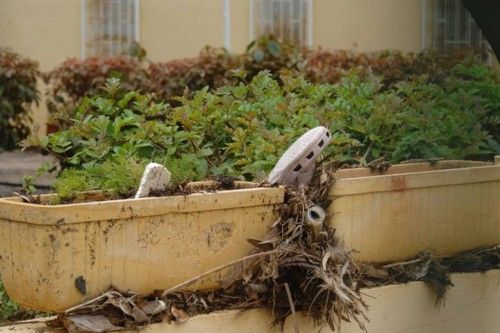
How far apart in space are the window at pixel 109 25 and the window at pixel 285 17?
1241mm

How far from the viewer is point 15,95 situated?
10969 mm

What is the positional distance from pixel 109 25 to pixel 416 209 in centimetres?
795

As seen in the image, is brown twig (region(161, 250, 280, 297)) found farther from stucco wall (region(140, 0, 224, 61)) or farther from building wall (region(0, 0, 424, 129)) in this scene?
stucco wall (region(140, 0, 224, 61))

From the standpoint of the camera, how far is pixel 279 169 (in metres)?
4.76

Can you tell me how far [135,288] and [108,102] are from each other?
70.8 inches

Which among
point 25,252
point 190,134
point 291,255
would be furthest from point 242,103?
point 25,252

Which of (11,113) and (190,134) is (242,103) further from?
(11,113)

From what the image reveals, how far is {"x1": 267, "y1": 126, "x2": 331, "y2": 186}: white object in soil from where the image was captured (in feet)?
15.5

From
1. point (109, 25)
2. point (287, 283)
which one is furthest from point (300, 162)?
point (109, 25)

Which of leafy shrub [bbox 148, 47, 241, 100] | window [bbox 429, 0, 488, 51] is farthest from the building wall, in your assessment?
leafy shrub [bbox 148, 47, 241, 100]

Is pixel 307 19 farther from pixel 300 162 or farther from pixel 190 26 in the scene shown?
pixel 300 162

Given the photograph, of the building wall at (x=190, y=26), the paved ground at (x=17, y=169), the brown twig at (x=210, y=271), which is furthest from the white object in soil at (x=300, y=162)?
the building wall at (x=190, y=26)

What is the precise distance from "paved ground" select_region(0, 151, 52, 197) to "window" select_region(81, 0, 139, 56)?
2941mm

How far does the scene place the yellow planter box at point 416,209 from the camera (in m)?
4.90
